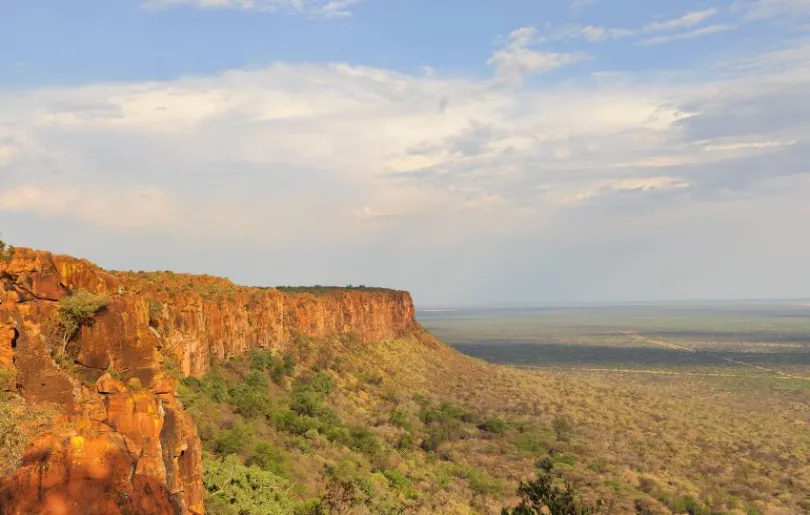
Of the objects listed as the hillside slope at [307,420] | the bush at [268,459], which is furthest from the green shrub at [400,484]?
the bush at [268,459]

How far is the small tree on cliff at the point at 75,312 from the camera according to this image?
601 inches

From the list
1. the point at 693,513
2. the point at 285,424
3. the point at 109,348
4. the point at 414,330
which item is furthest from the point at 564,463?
the point at 414,330

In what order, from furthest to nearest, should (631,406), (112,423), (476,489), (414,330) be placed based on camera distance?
(414,330) < (631,406) < (476,489) < (112,423)

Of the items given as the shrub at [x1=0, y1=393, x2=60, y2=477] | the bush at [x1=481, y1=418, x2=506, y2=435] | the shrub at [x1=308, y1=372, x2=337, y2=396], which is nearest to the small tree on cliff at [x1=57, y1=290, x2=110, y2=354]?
the shrub at [x1=0, y1=393, x2=60, y2=477]

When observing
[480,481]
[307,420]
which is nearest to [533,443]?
[480,481]

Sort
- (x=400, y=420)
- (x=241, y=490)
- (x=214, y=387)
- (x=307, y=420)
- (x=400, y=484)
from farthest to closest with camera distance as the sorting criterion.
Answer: (x=400, y=420), (x=307, y=420), (x=214, y=387), (x=400, y=484), (x=241, y=490)

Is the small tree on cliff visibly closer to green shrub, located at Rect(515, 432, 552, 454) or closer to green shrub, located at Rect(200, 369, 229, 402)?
green shrub, located at Rect(200, 369, 229, 402)

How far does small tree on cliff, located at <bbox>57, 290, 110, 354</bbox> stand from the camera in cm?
1526

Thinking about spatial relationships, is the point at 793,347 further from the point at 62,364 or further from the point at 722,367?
the point at 62,364

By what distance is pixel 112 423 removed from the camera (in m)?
13.4

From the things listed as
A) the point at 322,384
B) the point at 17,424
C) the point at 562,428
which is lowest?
the point at 562,428

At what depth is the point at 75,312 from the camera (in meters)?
15.5

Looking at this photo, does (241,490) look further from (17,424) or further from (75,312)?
(17,424)

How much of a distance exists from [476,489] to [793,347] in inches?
5327
